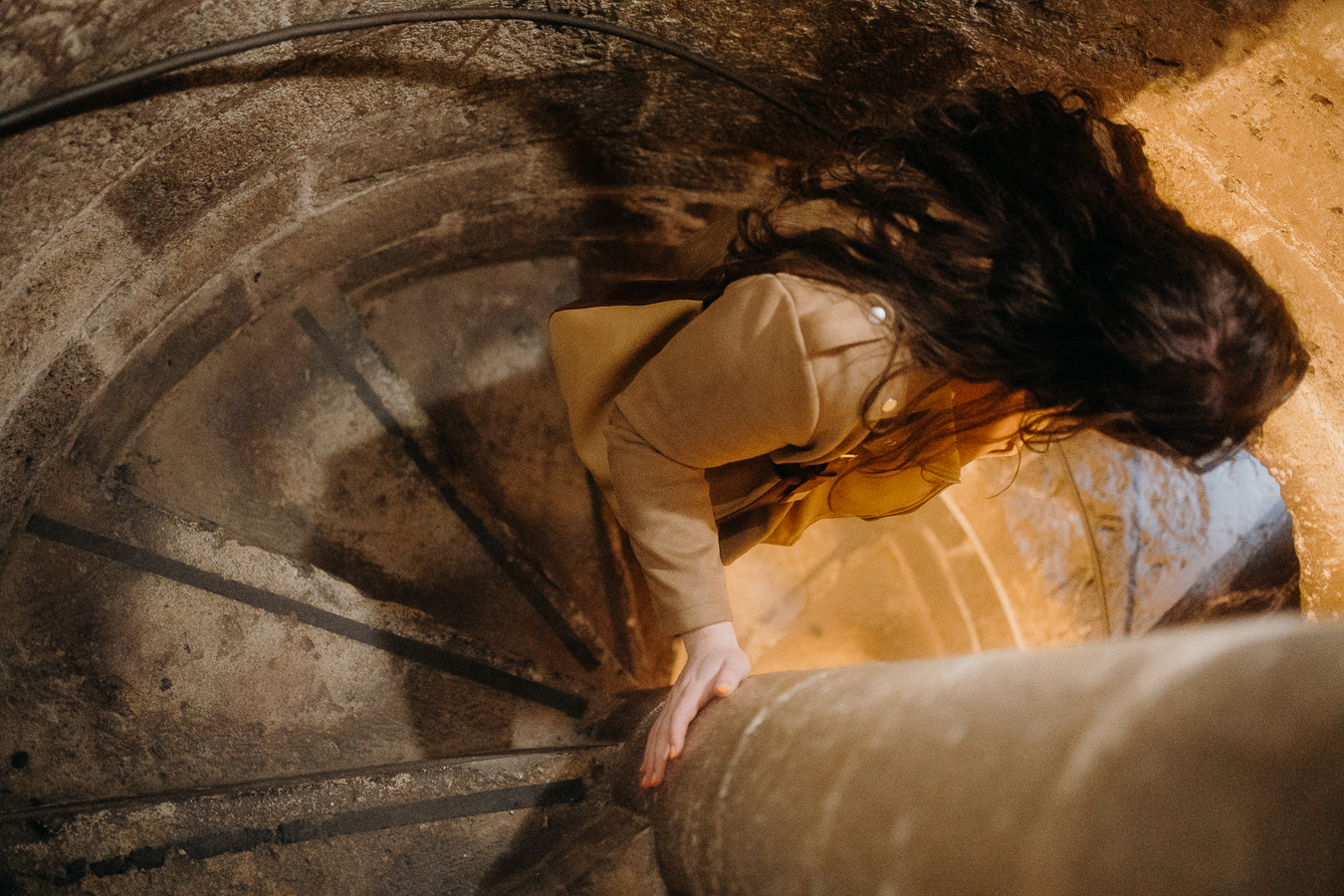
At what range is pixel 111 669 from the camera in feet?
6.77

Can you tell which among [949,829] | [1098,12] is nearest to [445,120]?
[1098,12]

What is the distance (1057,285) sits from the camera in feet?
4.03

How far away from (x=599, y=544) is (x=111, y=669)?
1.55 m

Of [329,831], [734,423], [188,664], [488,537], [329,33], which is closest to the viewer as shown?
[734,423]

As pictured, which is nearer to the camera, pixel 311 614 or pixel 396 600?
pixel 311 614

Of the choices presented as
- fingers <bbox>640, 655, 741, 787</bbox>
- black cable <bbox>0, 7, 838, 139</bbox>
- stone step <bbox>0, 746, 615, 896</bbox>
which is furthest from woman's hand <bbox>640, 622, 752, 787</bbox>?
black cable <bbox>0, 7, 838, 139</bbox>

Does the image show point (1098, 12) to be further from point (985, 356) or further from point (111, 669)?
point (111, 669)

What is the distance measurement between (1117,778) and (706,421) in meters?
0.86

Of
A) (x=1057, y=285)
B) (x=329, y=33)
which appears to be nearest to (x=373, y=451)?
(x=329, y=33)

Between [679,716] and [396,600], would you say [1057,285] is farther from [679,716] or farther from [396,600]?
[396,600]

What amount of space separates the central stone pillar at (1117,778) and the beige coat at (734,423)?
1.77ft

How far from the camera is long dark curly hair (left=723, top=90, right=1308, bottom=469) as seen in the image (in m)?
1.21

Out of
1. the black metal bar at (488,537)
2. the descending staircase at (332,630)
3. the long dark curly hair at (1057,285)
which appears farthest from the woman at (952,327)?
the black metal bar at (488,537)

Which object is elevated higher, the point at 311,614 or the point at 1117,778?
the point at 311,614
